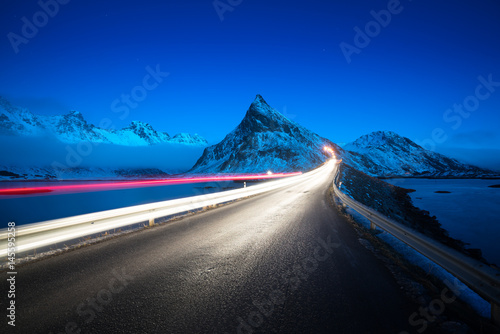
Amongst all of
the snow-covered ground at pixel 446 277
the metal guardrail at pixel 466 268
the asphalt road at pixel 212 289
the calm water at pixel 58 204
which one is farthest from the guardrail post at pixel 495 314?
the calm water at pixel 58 204

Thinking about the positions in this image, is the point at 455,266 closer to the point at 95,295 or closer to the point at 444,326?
the point at 444,326

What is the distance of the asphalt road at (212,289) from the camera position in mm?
2557

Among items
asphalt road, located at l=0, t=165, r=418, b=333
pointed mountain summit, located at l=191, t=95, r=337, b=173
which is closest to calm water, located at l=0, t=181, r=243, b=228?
asphalt road, located at l=0, t=165, r=418, b=333

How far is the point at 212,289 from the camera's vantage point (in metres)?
3.34

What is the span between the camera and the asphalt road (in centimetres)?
256

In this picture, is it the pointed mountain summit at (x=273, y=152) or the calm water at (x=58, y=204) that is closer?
the calm water at (x=58, y=204)

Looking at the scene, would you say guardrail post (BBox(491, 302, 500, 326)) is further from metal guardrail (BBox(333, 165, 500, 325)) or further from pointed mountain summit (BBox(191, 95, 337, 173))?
pointed mountain summit (BBox(191, 95, 337, 173))

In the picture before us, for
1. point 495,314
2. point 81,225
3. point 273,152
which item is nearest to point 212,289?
point 495,314

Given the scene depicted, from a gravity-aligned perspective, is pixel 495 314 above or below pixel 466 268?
below

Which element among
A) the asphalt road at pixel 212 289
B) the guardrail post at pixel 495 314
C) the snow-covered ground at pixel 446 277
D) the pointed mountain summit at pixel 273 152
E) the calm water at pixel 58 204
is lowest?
the calm water at pixel 58 204

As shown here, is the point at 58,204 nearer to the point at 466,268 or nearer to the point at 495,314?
the point at 466,268

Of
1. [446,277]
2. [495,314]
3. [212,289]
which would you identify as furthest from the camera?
[446,277]

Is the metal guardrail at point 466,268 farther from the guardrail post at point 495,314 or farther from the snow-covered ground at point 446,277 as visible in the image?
the snow-covered ground at point 446,277

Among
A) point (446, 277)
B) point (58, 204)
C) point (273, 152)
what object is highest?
point (273, 152)
